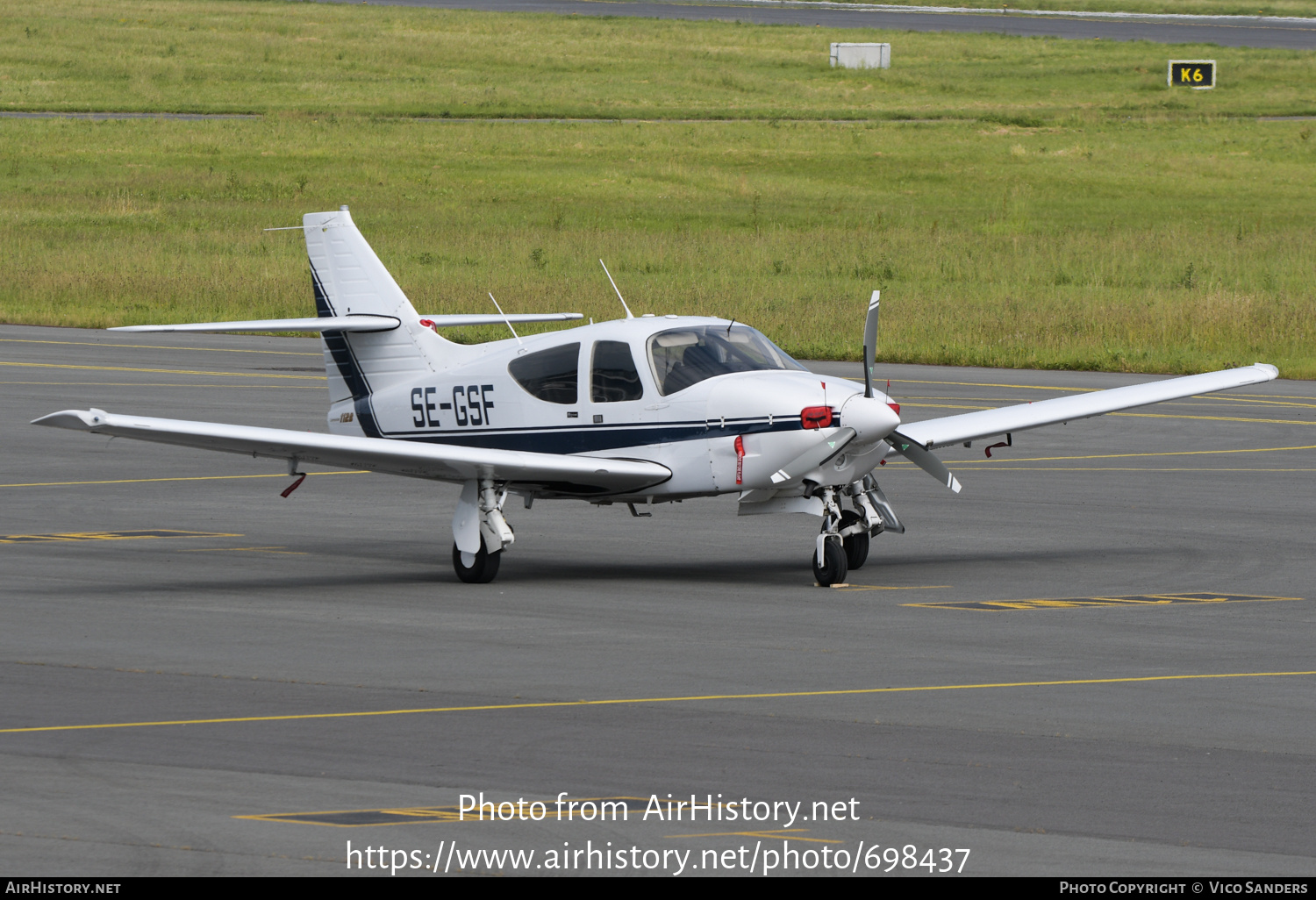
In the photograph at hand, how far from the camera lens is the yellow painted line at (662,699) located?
10.9 meters

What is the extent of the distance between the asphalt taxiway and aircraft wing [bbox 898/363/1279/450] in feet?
4.01

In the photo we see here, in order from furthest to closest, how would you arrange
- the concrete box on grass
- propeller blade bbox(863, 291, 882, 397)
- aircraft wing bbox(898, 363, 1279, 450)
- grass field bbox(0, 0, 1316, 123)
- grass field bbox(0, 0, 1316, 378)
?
the concrete box on grass
grass field bbox(0, 0, 1316, 123)
grass field bbox(0, 0, 1316, 378)
aircraft wing bbox(898, 363, 1279, 450)
propeller blade bbox(863, 291, 882, 397)

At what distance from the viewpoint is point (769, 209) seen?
2514 inches

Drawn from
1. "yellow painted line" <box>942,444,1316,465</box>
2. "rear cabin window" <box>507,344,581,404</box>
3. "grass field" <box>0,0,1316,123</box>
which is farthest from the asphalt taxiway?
"grass field" <box>0,0,1316,123</box>

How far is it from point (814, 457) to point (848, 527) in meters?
1.31

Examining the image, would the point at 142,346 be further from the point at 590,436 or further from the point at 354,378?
the point at 590,436

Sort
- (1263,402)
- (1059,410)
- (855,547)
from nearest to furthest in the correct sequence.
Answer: (855,547) < (1059,410) < (1263,402)

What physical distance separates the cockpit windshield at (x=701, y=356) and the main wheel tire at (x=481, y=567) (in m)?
2.03

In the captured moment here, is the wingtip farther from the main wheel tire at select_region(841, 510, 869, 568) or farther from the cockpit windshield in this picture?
the main wheel tire at select_region(841, 510, 869, 568)

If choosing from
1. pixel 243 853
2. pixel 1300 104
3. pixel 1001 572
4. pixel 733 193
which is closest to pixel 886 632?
pixel 1001 572

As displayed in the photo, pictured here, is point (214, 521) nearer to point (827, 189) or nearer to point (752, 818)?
A: point (752, 818)

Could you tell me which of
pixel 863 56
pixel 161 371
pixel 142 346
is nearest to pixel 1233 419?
pixel 161 371

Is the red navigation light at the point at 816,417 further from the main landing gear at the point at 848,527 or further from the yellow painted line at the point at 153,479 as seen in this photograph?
the yellow painted line at the point at 153,479

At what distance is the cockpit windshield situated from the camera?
16094 mm
